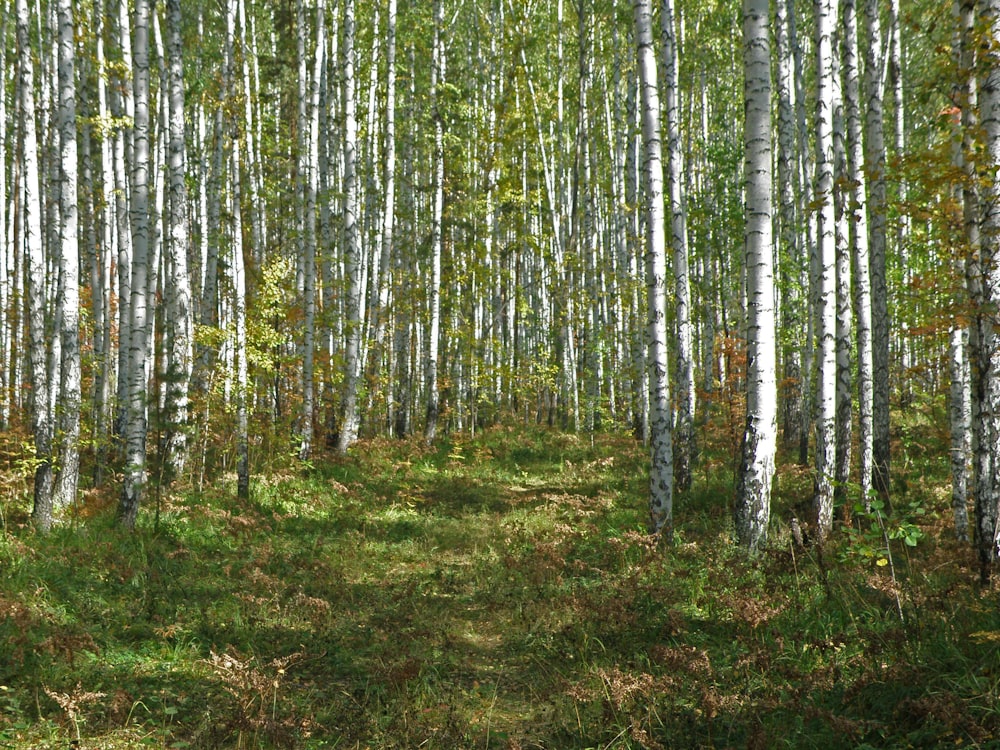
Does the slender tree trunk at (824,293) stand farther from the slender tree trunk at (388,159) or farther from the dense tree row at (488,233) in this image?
the slender tree trunk at (388,159)

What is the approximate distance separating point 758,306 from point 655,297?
1849mm

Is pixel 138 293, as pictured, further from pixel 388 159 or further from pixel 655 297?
pixel 388 159

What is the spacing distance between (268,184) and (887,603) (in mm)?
18670

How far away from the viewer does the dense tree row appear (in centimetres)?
682

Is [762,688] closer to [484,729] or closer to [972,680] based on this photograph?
[972,680]

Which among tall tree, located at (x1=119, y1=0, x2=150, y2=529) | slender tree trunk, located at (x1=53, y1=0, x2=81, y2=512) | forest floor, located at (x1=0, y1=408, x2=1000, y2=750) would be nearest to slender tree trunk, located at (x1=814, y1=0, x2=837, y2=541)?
forest floor, located at (x1=0, y1=408, x2=1000, y2=750)

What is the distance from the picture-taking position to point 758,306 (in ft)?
21.9

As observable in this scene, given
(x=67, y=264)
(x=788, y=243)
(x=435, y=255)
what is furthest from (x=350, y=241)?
(x=788, y=243)

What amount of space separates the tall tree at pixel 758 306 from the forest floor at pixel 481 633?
52cm

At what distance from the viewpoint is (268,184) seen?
775 inches

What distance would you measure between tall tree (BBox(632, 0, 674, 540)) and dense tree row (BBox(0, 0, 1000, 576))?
42 millimetres

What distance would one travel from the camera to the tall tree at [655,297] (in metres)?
7.96

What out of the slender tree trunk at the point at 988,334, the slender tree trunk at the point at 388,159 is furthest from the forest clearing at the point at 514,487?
the slender tree trunk at the point at 388,159

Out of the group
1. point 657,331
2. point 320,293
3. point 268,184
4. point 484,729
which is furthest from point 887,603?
point 268,184
